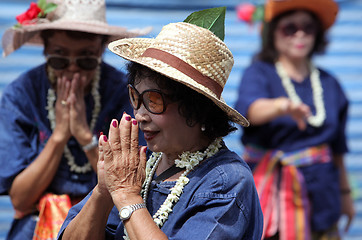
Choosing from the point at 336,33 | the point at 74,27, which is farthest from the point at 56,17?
the point at 336,33

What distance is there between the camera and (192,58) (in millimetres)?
2193

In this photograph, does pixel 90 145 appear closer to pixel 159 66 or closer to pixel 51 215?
pixel 51 215

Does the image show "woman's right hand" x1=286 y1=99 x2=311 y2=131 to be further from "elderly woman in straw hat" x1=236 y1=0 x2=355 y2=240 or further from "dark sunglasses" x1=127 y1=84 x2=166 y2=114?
"dark sunglasses" x1=127 y1=84 x2=166 y2=114

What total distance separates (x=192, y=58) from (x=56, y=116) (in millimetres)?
1397

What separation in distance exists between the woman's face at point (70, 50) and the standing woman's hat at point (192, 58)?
1.07m

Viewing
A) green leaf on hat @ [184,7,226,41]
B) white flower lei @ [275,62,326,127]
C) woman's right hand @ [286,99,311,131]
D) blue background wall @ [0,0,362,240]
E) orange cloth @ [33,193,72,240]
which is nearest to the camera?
green leaf on hat @ [184,7,226,41]

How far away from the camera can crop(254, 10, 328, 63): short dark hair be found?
4770mm

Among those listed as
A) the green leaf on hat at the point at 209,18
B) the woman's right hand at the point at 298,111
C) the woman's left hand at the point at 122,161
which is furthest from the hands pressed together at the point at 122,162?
the woman's right hand at the point at 298,111

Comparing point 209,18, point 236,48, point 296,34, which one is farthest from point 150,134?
point 236,48

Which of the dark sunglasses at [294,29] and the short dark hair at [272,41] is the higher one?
the dark sunglasses at [294,29]

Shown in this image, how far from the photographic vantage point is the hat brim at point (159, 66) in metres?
2.13

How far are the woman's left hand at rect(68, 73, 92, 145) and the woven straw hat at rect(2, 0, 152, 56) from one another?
0.97 ft

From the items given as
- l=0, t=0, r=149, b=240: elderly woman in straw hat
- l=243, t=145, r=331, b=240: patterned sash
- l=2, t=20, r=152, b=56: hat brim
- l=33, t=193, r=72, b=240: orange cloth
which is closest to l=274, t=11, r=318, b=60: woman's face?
l=243, t=145, r=331, b=240: patterned sash

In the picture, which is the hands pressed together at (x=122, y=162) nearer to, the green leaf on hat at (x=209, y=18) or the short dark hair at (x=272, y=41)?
the green leaf on hat at (x=209, y=18)
